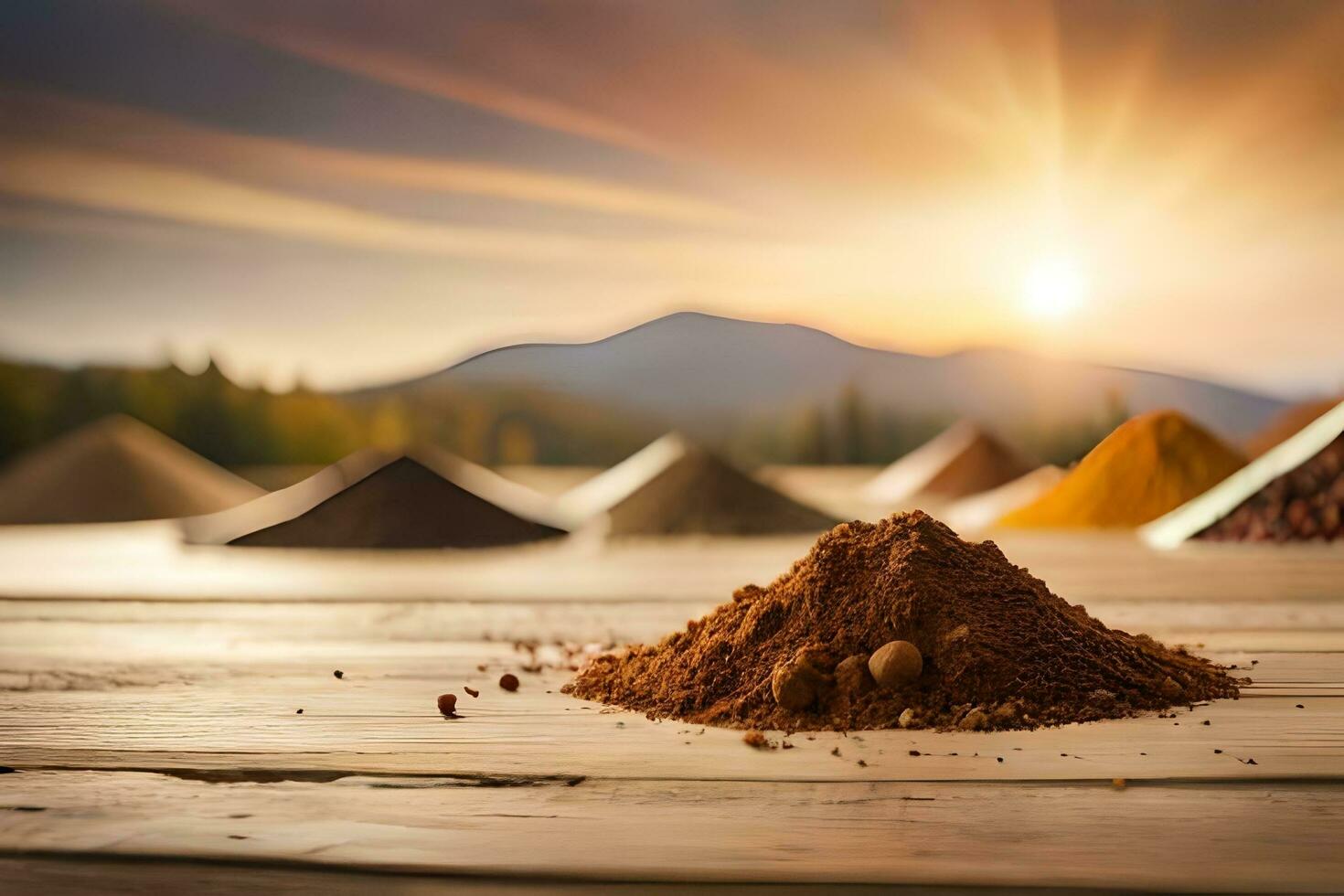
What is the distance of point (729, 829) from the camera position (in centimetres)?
104

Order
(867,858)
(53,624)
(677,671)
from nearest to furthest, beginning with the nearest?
(867,858) < (677,671) < (53,624)

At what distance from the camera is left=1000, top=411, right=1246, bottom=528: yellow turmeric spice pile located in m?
4.07

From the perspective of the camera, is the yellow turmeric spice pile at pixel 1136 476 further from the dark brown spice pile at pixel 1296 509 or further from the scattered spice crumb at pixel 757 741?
the scattered spice crumb at pixel 757 741

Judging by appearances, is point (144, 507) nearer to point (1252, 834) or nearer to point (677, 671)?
point (677, 671)

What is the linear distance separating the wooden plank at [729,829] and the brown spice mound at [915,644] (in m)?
0.32

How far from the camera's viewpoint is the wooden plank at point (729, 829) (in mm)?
933

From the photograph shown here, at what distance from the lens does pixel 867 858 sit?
0.96 m

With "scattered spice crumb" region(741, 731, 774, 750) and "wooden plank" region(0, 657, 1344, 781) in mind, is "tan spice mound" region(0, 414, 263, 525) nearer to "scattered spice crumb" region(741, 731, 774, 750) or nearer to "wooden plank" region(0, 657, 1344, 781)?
"wooden plank" region(0, 657, 1344, 781)

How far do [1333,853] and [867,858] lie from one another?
38 cm

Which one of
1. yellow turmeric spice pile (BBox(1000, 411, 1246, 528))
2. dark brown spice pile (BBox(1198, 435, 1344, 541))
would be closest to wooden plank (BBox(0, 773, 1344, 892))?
dark brown spice pile (BBox(1198, 435, 1344, 541))

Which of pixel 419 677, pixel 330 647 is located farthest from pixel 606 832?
pixel 330 647

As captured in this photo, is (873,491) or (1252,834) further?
(873,491)

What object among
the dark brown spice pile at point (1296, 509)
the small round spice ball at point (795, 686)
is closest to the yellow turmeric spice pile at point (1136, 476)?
the dark brown spice pile at point (1296, 509)

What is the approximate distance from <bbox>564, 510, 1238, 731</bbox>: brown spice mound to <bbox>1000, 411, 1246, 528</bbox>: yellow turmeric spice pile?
233 centimetres
